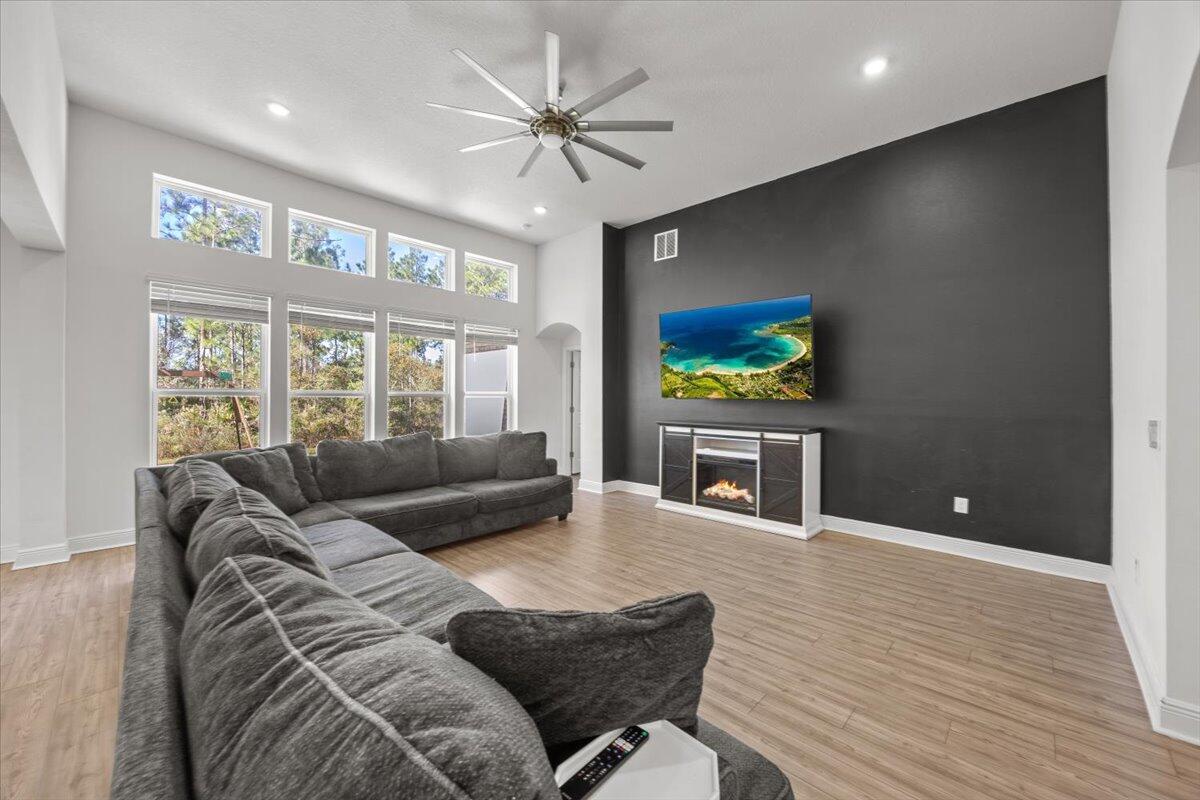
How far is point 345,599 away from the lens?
0.94 meters

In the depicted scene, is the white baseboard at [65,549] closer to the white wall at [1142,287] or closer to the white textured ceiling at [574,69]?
the white textured ceiling at [574,69]

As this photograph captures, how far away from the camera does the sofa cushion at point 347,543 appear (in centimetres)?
243

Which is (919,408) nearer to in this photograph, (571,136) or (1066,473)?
(1066,473)

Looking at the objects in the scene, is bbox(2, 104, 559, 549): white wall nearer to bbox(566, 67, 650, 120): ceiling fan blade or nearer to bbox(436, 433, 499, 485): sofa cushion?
bbox(436, 433, 499, 485): sofa cushion

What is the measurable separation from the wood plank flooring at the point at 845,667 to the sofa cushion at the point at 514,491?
0.45 metres

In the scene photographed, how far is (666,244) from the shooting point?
230 inches

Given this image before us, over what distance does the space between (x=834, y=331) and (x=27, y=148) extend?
17.8 ft

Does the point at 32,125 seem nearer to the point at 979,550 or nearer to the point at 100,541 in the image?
the point at 100,541

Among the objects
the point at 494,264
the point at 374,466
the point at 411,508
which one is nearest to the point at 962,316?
the point at 411,508

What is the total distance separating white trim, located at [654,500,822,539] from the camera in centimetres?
Result: 425

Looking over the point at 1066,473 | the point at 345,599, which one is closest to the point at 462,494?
the point at 345,599

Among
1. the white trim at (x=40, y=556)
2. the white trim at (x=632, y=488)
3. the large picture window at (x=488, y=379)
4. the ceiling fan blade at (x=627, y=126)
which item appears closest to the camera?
the ceiling fan blade at (x=627, y=126)

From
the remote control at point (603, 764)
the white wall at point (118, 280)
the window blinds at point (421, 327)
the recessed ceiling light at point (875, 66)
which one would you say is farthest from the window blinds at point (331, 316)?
the remote control at point (603, 764)

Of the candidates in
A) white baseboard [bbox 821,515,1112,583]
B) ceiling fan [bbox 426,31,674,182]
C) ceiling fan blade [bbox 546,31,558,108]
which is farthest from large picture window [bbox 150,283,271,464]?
white baseboard [bbox 821,515,1112,583]
